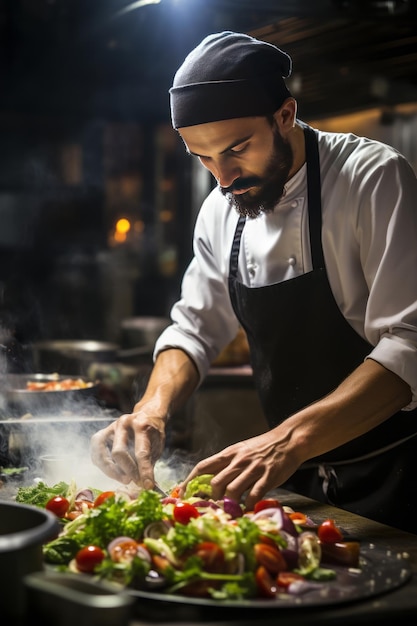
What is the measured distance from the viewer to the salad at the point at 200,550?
78.1 inches

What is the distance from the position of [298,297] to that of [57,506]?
1.20 metres

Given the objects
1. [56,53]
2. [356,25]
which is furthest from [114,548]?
[56,53]

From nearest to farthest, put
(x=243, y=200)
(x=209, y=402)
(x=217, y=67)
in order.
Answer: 1. (x=217, y=67)
2. (x=243, y=200)
3. (x=209, y=402)

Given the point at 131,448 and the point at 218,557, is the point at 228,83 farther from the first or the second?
the point at 218,557

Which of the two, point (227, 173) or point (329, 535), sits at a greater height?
point (227, 173)

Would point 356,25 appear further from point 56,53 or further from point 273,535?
point 56,53

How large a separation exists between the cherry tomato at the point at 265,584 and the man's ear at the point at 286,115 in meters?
1.63

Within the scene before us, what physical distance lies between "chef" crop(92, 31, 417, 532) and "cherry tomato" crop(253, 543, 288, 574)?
15.0 inches

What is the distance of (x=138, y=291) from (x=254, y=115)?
8374 mm

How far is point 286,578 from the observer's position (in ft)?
6.68

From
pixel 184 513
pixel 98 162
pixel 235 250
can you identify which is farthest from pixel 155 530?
pixel 98 162

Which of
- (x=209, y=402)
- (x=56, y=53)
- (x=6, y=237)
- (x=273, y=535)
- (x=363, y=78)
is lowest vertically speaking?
(x=209, y=402)

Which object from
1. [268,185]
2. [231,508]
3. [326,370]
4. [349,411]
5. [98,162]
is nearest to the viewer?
[231,508]

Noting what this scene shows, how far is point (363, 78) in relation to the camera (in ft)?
16.3
